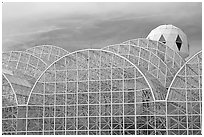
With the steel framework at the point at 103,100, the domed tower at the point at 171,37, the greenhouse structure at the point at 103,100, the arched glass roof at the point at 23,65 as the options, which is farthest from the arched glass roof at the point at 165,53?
the arched glass roof at the point at 23,65

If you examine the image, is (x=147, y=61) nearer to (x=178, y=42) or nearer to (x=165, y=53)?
(x=165, y=53)

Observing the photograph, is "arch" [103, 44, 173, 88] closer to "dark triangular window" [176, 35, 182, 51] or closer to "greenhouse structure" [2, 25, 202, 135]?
"greenhouse structure" [2, 25, 202, 135]

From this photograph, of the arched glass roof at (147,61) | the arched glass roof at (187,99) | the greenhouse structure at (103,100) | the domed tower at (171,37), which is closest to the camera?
the arched glass roof at (187,99)

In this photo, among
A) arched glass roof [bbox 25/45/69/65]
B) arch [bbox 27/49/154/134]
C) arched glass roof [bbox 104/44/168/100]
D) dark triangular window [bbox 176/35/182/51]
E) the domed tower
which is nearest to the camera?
arch [bbox 27/49/154/134]

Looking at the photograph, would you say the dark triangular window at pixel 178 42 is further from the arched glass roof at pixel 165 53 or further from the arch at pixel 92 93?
Result: the arch at pixel 92 93

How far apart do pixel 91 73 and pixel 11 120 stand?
7.62 meters

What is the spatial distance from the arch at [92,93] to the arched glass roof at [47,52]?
47.0ft

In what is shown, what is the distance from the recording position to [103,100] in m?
29.6

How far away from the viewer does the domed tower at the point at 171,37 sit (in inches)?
1802

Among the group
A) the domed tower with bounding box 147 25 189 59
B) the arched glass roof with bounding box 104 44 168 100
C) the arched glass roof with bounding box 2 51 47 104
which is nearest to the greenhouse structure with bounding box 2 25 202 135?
the arched glass roof with bounding box 104 44 168 100

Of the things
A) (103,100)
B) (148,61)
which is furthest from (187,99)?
(148,61)

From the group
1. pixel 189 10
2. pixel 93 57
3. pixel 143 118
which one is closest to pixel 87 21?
pixel 93 57

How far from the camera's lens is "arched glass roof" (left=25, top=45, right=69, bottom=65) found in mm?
45969

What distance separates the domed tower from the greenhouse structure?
42.6ft
